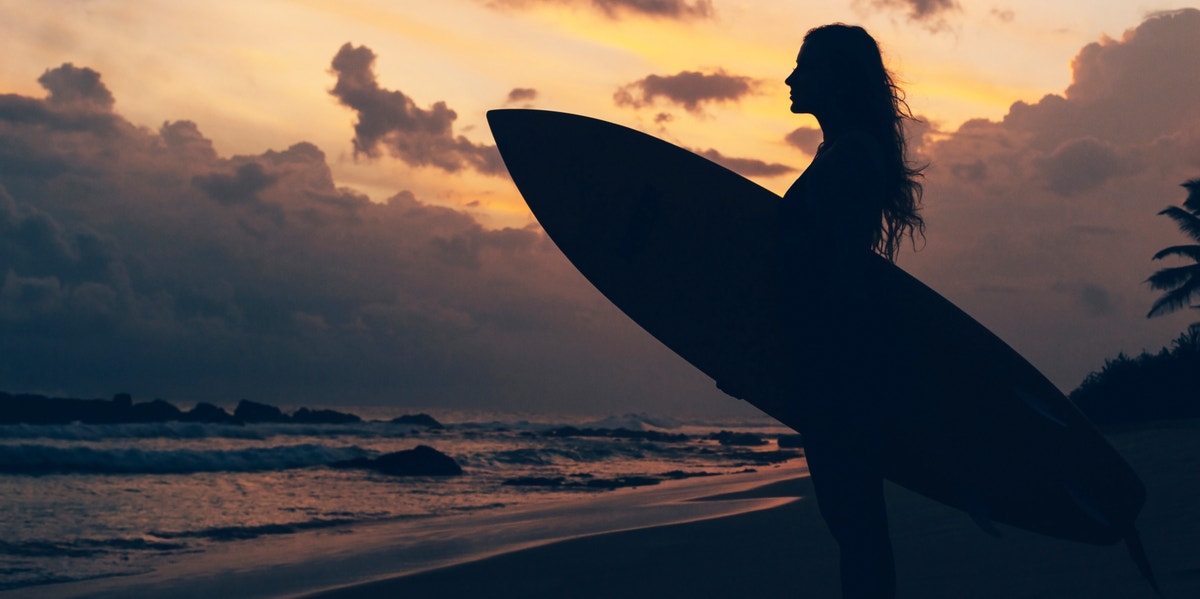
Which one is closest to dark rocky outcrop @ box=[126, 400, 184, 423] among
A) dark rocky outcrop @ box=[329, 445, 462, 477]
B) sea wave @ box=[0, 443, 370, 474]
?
sea wave @ box=[0, 443, 370, 474]

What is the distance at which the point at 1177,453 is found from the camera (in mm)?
6602

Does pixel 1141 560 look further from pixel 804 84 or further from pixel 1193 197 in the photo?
pixel 1193 197

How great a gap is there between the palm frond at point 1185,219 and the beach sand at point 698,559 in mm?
22054

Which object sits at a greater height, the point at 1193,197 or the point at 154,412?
the point at 1193,197

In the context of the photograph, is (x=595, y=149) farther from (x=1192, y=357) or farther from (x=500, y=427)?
(x=500, y=427)

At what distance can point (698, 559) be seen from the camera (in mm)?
4906

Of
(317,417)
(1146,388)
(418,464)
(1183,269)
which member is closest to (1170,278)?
(1183,269)

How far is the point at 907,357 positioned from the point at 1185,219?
28425 millimetres

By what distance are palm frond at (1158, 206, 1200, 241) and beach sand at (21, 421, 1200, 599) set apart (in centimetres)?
2205

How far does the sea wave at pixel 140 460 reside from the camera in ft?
43.9

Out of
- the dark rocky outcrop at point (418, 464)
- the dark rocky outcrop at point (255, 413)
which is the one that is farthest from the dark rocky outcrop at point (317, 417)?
the dark rocky outcrop at point (418, 464)

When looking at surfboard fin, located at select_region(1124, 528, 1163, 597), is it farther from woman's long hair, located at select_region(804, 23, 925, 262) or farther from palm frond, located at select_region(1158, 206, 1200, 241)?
palm frond, located at select_region(1158, 206, 1200, 241)

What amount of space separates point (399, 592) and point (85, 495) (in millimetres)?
7256

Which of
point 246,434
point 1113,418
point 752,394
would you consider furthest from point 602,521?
point 246,434
